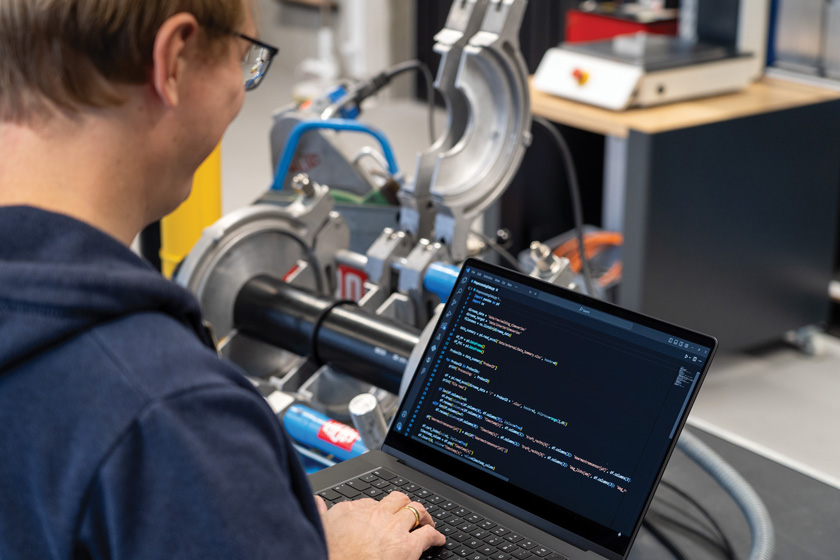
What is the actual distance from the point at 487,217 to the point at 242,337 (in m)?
1.45

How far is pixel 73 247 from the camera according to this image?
65 cm

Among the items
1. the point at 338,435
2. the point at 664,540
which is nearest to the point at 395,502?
the point at 338,435

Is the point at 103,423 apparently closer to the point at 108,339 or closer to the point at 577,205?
the point at 108,339

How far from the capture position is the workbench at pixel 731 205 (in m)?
2.67

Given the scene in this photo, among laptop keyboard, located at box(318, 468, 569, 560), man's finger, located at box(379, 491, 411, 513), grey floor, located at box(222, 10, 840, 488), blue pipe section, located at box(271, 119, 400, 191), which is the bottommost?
grey floor, located at box(222, 10, 840, 488)

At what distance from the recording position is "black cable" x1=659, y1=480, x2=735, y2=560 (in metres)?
1.34

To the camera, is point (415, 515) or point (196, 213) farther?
point (196, 213)

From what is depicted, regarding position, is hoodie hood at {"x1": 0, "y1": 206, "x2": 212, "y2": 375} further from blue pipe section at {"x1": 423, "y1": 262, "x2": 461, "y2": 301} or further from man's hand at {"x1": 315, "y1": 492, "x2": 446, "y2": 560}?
blue pipe section at {"x1": 423, "y1": 262, "x2": 461, "y2": 301}

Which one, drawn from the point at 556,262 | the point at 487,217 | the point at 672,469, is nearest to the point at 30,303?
the point at 556,262

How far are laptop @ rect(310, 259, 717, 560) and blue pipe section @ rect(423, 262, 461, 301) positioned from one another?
0.43 metres

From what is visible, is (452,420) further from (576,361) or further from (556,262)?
(556,262)

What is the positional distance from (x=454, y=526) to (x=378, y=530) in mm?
151

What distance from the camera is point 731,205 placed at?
2.78 meters

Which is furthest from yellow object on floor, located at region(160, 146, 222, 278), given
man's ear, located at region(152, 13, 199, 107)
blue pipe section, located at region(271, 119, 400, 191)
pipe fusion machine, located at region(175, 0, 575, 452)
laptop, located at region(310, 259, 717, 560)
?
man's ear, located at region(152, 13, 199, 107)
